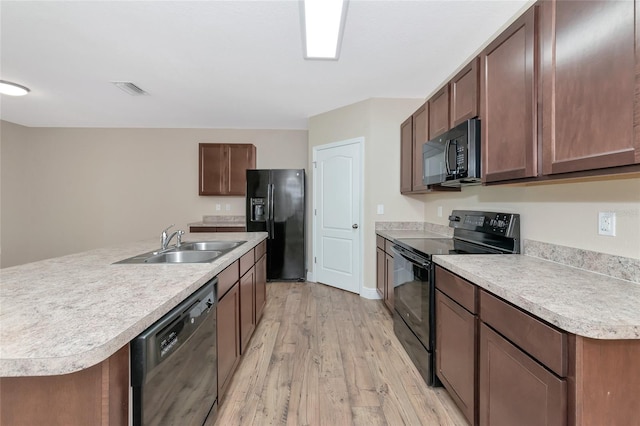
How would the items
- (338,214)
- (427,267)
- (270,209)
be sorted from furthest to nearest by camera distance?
(270,209)
(338,214)
(427,267)

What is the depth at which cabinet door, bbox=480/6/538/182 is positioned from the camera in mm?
1320

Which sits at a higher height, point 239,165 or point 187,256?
point 239,165

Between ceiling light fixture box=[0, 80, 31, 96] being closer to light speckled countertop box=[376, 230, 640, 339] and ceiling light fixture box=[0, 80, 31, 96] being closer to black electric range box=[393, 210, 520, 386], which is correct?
black electric range box=[393, 210, 520, 386]

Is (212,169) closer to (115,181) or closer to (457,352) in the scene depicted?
(115,181)

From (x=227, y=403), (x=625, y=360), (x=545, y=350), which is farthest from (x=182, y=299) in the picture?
(x=625, y=360)

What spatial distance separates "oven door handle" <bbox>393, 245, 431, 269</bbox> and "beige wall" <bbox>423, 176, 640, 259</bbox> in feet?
2.20

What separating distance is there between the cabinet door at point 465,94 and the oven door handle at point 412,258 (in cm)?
103

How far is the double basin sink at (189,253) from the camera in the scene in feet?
5.55

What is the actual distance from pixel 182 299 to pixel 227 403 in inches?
41.4

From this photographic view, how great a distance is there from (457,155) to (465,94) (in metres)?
0.45

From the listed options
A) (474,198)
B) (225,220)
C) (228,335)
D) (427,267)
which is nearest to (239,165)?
(225,220)

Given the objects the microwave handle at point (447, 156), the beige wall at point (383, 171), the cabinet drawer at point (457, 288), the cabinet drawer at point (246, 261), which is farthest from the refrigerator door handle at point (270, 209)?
the cabinet drawer at point (457, 288)

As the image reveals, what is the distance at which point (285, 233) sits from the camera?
4289 millimetres

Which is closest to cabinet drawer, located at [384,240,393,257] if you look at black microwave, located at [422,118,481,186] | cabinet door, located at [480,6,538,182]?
black microwave, located at [422,118,481,186]
